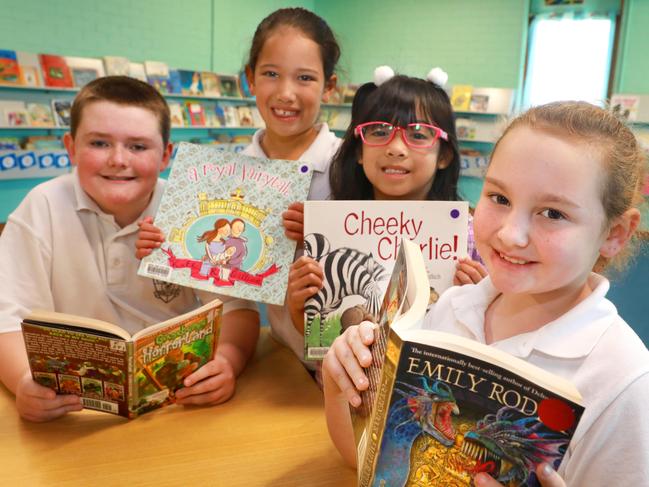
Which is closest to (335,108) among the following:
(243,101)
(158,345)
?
(243,101)

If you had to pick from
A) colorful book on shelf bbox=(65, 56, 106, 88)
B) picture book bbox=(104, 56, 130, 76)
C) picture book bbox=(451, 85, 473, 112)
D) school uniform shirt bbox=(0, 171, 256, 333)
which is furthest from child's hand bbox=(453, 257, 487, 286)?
picture book bbox=(451, 85, 473, 112)

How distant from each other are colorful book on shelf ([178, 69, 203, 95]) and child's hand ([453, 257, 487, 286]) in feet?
21.4

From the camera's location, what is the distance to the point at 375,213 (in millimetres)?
1476

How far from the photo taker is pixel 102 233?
5.73 ft

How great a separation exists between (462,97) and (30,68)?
232 inches

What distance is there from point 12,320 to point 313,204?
0.90m

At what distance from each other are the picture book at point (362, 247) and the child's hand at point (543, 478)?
0.72m

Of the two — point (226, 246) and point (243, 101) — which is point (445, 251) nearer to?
point (226, 246)

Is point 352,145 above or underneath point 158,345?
above

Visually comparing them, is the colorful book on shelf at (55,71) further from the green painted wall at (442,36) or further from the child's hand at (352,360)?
the child's hand at (352,360)

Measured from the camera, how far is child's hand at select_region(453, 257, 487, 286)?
141 centimetres

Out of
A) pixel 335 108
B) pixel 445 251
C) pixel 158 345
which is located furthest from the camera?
pixel 335 108

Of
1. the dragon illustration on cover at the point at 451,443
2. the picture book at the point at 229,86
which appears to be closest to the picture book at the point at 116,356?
the dragon illustration on cover at the point at 451,443

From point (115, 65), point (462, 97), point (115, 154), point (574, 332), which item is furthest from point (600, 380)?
point (462, 97)
